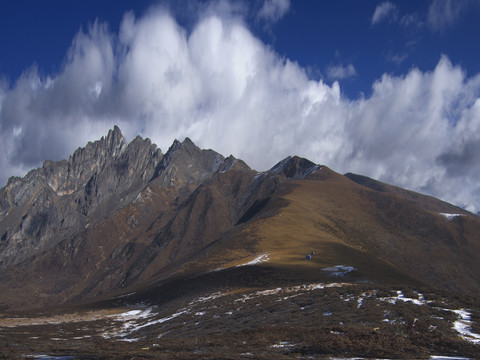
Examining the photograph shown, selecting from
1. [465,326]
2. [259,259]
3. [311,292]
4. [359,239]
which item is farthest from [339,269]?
[359,239]

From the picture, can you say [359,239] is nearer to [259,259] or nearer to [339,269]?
[259,259]

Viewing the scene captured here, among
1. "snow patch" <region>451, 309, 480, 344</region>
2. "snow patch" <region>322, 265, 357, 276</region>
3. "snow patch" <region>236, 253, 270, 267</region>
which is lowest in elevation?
"snow patch" <region>451, 309, 480, 344</region>

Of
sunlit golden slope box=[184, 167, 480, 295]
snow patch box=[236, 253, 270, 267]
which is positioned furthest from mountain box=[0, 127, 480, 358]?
sunlit golden slope box=[184, 167, 480, 295]

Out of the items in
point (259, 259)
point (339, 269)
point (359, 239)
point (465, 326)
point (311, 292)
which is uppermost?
point (359, 239)

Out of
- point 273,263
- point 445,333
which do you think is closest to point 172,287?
point 273,263

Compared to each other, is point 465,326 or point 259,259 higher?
point 259,259

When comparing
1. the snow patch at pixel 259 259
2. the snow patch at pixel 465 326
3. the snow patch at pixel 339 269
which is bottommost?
the snow patch at pixel 465 326

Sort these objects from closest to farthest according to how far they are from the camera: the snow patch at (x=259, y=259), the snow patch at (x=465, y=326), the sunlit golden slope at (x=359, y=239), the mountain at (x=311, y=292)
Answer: the snow patch at (x=465, y=326)
the mountain at (x=311, y=292)
the snow patch at (x=259, y=259)
the sunlit golden slope at (x=359, y=239)

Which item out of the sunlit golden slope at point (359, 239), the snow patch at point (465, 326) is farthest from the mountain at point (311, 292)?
the sunlit golden slope at point (359, 239)

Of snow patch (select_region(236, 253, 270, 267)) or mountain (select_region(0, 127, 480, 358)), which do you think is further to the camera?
snow patch (select_region(236, 253, 270, 267))

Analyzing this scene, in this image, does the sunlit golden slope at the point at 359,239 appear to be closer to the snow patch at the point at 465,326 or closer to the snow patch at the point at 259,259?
the snow patch at the point at 259,259

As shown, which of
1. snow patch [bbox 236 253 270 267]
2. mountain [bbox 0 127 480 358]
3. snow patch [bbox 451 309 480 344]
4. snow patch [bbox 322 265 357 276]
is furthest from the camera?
snow patch [bbox 236 253 270 267]

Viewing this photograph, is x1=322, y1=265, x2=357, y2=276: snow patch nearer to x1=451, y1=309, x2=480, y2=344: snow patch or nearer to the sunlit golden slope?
the sunlit golden slope

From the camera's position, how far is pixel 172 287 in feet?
257
